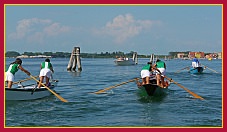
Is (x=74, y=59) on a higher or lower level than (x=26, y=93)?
higher

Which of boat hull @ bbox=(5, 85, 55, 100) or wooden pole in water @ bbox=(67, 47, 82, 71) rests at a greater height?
wooden pole in water @ bbox=(67, 47, 82, 71)

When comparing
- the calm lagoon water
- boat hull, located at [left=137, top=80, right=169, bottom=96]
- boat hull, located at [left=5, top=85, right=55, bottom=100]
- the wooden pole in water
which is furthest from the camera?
the wooden pole in water

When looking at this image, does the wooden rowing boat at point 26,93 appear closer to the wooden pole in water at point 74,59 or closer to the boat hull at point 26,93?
the boat hull at point 26,93

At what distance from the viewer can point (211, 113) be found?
12.2 metres

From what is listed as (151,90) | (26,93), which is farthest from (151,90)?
(26,93)

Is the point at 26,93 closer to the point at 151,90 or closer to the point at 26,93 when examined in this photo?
the point at 26,93

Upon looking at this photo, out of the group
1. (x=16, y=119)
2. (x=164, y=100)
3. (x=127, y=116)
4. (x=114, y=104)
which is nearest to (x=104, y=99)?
(x=114, y=104)

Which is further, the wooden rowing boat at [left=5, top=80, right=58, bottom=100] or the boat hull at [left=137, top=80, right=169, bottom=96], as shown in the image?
the boat hull at [left=137, top=80, right=169, bottom=96]

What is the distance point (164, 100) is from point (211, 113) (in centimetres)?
316

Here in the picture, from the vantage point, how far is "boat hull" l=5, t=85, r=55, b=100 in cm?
1326

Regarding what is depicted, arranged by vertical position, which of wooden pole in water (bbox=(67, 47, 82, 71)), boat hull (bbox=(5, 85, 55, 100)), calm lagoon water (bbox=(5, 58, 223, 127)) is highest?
wooden pole in water (bbox=(67, 47, 82, 71))

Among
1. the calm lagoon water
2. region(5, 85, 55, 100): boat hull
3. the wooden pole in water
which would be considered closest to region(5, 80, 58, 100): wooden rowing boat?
region(5, 85, 55, 100): boat hull

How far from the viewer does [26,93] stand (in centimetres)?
Answer: 1407

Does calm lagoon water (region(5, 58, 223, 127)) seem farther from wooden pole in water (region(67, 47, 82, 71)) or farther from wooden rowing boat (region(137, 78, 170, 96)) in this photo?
wooden pole in water (region(67, 47, 82, 71))
